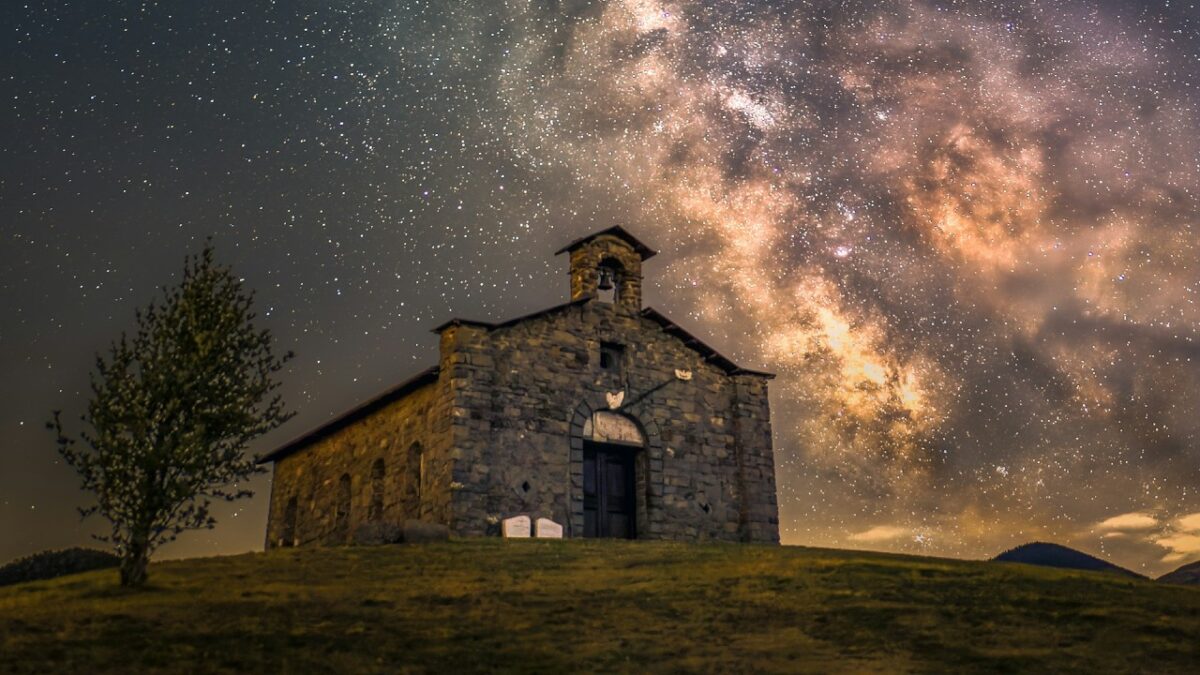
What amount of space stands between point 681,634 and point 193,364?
950 cm

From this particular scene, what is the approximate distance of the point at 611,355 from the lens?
27000 mm

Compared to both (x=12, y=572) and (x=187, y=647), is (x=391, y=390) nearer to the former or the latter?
(x=12, y=572)

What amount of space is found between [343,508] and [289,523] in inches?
204

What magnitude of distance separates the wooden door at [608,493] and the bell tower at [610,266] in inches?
165

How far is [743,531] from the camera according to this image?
88.6ft

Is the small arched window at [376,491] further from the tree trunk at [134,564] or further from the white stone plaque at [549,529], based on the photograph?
the tree trunk at [134,564]

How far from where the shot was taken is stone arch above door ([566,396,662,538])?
24984 millimetres

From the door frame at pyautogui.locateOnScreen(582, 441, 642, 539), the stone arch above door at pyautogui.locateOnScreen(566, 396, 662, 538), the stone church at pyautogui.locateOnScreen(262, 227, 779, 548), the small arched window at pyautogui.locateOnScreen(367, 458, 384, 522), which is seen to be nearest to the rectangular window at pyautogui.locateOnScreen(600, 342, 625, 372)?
the stone church at pyautogui.locateOnScreen(262, 227, 779, 548)

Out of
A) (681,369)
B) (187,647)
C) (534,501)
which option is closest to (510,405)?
(534,501)

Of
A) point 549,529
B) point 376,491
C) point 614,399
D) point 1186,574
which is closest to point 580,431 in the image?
point 614,399

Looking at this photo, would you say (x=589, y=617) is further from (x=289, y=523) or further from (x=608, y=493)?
(x=289, y=523)

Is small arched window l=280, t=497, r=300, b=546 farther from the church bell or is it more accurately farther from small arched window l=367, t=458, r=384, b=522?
the church bell

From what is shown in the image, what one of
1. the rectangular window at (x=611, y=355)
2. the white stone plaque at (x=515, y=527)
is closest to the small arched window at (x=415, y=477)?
the white stone plaque at (x=515, y=527)

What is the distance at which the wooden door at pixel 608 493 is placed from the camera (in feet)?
84.3
